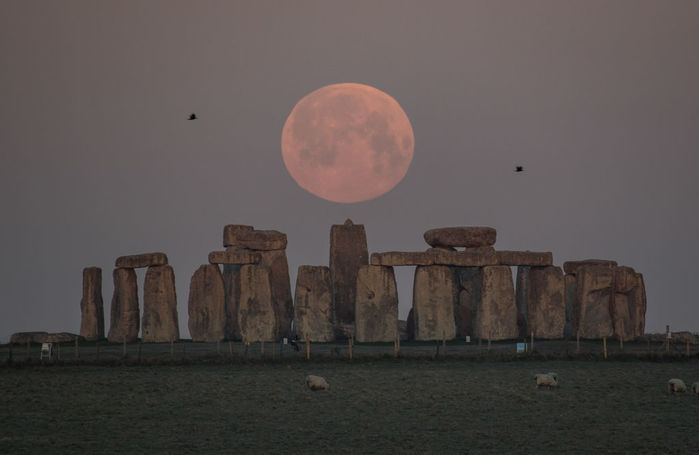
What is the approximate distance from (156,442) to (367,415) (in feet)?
18.4

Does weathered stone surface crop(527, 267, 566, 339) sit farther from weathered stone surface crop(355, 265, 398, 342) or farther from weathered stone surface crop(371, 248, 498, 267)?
weathered stone surface crop(355, 265, 398, 342)

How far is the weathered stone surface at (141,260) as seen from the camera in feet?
160

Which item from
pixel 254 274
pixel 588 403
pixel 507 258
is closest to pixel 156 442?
pixel 588 403

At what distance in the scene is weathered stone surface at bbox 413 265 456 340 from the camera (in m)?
47.5

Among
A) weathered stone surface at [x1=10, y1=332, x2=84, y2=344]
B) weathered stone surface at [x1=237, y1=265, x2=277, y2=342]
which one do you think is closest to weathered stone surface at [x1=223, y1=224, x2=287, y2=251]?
weathered stone surface at [x1=237, y1=265, x2=277, y2=342]

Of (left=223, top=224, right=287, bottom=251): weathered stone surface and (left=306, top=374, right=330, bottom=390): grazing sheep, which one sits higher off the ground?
(left=223, top=224, right=287, bottom=251): weathered stone surface

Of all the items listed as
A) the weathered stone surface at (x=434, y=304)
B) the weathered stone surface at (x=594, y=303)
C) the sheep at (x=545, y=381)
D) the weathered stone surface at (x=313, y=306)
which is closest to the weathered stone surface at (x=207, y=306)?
the weathered stone surface at (x=313, y=306)

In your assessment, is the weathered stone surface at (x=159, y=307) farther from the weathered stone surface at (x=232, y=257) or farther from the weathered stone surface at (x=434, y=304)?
the weathered stone surface at (x=434, y=304)

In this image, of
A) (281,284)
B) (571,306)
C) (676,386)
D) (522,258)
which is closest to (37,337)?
(281,284)

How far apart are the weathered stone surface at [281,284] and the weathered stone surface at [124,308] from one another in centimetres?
555

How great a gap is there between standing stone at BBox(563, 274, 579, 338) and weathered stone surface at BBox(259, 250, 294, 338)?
1171 cm

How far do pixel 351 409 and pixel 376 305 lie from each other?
18126 mm

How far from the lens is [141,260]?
49125mm

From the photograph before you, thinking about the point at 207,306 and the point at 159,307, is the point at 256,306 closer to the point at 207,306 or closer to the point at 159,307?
the point at 207,306
